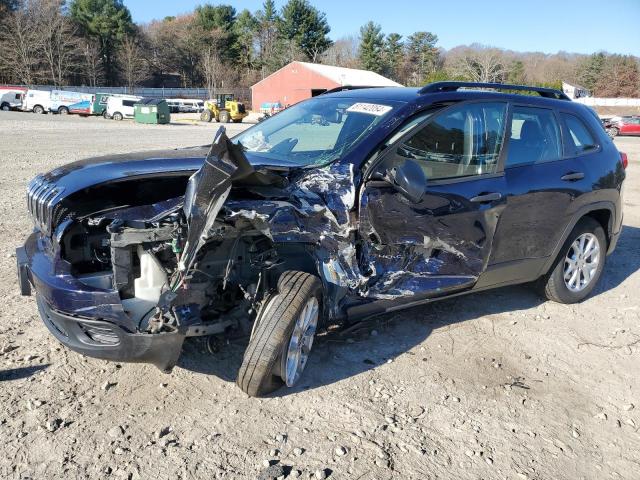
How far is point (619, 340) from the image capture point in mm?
4445

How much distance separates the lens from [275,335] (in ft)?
10.2

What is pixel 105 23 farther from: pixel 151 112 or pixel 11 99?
pixel 151 112

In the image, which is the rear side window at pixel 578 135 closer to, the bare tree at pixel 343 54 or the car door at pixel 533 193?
the car door at pixel 533 193

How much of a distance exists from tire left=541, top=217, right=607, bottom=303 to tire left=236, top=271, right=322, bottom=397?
263cm

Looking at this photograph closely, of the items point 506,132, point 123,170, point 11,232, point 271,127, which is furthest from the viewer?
point 11,232

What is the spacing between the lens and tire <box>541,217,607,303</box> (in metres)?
4.89

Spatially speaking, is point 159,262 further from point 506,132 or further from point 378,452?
point 506,132

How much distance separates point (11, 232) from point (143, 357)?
4.41 meters

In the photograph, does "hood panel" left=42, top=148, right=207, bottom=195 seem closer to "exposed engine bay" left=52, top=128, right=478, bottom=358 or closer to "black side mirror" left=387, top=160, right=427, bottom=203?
"exposed engine bay" left=52, top=128, right=478, bottom=358

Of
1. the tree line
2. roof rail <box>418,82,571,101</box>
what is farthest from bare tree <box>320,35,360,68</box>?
roof rail <box>418,82,571,101</box>

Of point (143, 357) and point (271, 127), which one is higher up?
point (271, 127)

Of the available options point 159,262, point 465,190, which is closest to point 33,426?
point 159,262

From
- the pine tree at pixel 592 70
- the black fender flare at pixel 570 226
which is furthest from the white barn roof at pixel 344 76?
the black fender flare at pixel 570 226

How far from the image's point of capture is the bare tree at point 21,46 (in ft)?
206
